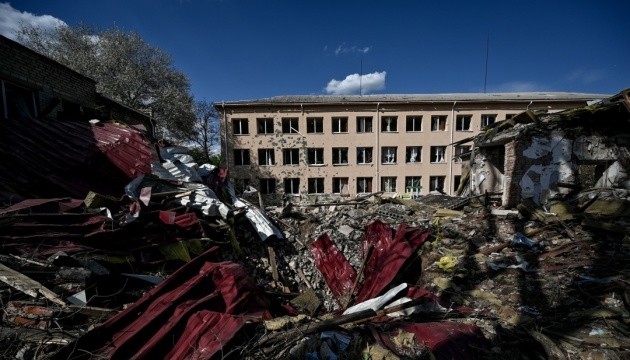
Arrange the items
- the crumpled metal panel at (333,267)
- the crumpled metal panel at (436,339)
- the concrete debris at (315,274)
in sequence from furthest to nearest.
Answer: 1. the crumpled metal panel at (333,267)
2. the crumpled metal panel at (436,339)
3. the concrete debris at (315,274)

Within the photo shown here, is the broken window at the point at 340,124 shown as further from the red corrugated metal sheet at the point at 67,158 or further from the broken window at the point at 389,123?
the red corrugated metal sheet at the point at 67,158

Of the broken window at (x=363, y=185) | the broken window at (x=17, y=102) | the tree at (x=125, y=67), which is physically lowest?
the broken window at (x=363, y=185)

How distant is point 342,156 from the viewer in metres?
19.3

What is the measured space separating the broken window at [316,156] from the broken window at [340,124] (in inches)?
75.9

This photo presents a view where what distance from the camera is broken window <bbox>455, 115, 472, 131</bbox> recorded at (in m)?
18.8

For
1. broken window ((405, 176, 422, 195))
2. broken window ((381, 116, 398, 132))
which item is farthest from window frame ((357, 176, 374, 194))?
broken window ((381, 116, 398, 132))

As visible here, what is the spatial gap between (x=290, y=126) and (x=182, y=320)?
17.0m

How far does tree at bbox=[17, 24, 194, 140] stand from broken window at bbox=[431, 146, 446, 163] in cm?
1906

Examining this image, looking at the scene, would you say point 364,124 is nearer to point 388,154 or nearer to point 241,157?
point 388,154

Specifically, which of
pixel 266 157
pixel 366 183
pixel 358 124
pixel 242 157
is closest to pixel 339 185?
pixel 366 183

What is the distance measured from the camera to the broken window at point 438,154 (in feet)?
62.6

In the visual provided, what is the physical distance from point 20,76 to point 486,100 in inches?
913

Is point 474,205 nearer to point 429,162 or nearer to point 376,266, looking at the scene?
point 376,266

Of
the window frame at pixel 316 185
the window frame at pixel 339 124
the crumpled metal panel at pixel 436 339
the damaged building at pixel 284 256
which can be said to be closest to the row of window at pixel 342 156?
the window frame at pixel 316 185
